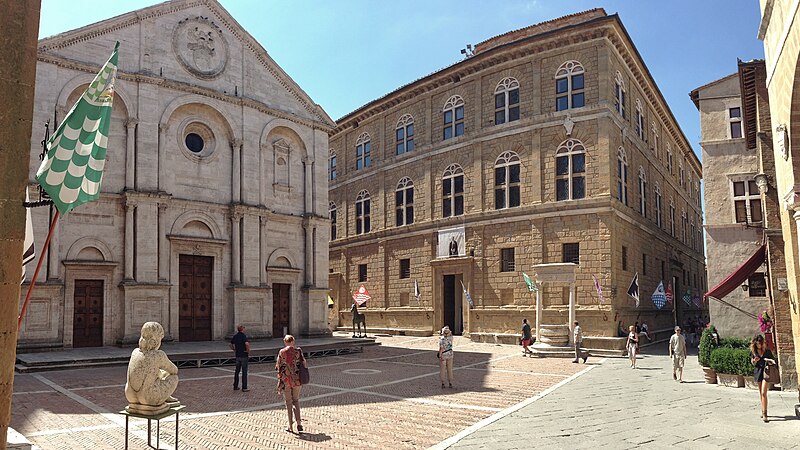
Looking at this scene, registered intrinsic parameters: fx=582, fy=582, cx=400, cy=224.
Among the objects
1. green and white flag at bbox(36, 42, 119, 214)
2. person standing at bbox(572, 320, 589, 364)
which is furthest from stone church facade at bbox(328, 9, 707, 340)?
green and white flag at bbox(36, 42, 119, 214)

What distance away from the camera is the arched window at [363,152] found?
4312 centimetres

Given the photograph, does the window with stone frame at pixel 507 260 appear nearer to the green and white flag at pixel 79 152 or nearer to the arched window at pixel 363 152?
the arched window at pixel 363 152

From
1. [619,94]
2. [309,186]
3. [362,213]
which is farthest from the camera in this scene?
[362,213]

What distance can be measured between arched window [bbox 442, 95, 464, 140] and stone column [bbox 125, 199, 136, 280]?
63.6 ft

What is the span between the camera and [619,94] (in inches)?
1240

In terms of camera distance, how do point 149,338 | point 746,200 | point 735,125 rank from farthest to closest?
point 735,125
point 746,200
point 149,338

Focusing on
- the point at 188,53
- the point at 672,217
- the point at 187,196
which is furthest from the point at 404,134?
the point at 672,217

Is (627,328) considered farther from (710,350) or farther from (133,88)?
(133,88)

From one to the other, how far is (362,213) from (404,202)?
16.5ft

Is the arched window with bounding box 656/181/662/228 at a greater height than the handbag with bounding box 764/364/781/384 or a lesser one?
greater

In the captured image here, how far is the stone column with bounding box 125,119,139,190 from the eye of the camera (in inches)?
945

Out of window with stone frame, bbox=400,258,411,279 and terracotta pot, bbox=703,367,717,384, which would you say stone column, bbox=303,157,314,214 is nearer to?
window with stone frame, bbox=400,258,411,279

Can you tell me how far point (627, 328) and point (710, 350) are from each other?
12215mm

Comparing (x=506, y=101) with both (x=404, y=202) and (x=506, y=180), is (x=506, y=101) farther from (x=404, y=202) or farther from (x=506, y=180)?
(x=404, y=202)
